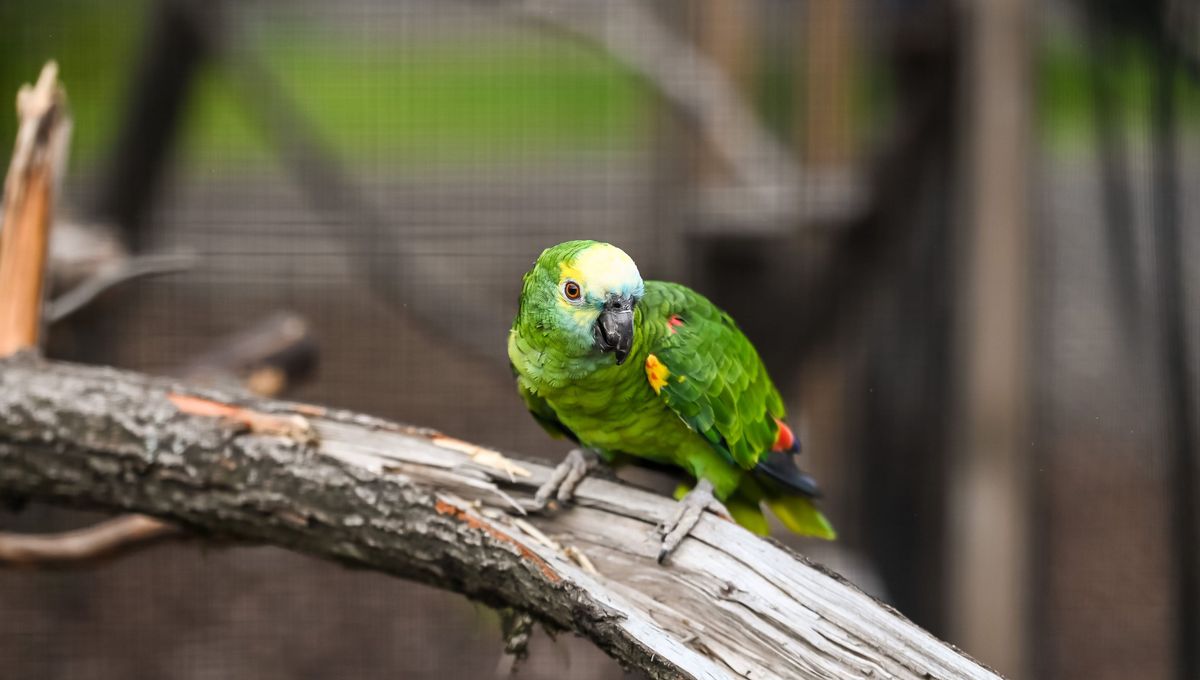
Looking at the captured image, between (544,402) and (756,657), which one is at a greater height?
(544,402)

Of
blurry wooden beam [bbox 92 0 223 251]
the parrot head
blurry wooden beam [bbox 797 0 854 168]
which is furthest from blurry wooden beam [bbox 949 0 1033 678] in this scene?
blurry wooden beam [bbox 92 0 223 251]

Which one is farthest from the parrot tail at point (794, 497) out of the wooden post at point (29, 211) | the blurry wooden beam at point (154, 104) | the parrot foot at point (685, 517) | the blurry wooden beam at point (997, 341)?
the blurry wooden beam at point (154, 104)

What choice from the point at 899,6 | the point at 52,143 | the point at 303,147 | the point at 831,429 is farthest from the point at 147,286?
the point at 899,6

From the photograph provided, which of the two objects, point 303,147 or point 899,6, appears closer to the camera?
point 899,6

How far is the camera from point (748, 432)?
118cm

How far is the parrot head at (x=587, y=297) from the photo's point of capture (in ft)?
3.33

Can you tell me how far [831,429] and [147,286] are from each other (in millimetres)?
2020

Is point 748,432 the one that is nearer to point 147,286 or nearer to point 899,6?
point 899,6

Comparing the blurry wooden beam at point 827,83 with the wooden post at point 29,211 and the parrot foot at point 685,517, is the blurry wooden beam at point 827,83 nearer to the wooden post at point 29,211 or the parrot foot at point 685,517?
the parrot foot at point 685,517

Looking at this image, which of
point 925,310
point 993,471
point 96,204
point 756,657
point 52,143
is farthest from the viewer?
point 96,204

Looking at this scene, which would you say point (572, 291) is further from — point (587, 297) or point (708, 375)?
point (708, 375)

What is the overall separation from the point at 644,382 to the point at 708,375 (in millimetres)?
76

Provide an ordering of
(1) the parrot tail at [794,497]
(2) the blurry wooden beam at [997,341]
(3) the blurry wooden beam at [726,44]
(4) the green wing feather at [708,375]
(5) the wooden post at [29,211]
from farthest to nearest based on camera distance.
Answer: (3) the blurry wooden beam at [726,44] < (2) the blurry wooden beam at [997,341] < (5) the wooden post at [29,211] < (1) the parrot tail at [794,497] < (4) the green wing feather at [708,375]

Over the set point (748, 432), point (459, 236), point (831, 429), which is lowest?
point (831, 429)
